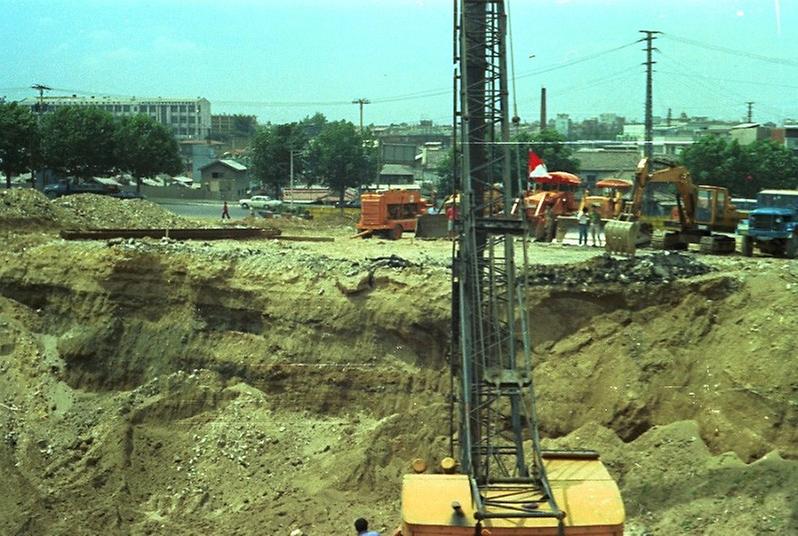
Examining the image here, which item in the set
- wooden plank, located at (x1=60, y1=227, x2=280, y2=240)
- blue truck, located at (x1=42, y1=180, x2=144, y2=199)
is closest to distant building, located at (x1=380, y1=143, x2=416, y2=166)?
blue truck, located at (x1=42, y1=180, x2=144, y2=199)

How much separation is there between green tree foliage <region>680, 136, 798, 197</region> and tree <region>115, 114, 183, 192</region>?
128 feet

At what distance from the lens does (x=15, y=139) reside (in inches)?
2625

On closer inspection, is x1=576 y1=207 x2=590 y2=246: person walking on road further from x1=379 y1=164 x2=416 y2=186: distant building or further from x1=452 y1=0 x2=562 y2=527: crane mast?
x1=379 y1=164 x2=416 y2=186: distant building

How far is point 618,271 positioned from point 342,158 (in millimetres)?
49749

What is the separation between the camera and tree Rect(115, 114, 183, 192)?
70938 millimetres

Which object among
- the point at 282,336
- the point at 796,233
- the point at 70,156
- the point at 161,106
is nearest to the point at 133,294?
the point at 282,336

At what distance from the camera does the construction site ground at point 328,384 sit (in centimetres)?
2034

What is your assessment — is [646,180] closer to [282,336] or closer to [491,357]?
[282,336]

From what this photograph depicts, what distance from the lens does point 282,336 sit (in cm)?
2541

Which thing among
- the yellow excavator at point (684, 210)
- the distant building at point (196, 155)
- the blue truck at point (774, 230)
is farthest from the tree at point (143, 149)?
the blue truck at point (774, 230)

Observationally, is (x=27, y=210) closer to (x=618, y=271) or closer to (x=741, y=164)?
(x=618, y=271)

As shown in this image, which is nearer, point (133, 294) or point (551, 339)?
point (551, 339)

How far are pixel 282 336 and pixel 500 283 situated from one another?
10.0 meters

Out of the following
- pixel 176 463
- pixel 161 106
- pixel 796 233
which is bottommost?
pixel 176 463
